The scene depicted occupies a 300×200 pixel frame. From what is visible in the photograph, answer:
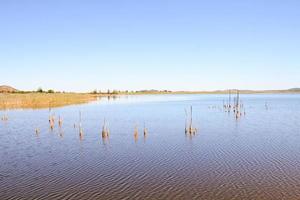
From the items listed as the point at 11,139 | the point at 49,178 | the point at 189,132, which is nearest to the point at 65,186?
the point at 49,178

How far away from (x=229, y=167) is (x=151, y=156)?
4.13 metres

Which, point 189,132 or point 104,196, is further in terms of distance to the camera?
point 189,132

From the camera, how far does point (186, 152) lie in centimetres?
1630

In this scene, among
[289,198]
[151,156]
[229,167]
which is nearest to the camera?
[289,198]

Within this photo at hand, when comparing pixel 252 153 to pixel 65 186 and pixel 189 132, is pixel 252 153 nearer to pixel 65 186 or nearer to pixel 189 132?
pixel 189 132

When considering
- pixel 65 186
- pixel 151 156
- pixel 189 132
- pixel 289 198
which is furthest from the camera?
pixel 189 132

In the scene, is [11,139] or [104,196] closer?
[104,196]

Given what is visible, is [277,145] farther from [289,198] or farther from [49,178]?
[49,178]

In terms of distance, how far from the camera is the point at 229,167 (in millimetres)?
13070

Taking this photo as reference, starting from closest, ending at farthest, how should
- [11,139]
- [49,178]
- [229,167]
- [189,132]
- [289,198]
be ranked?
1. [289,198]
2. [49,178]
3. [229,167]
4. [11,139]
5. [189,132]

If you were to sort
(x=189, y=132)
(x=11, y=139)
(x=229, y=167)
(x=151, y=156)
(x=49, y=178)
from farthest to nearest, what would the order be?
(x=189, y=132), (x=11, y=139), (x=151, y=156), (x=229, y=167), (x=49, y=178)

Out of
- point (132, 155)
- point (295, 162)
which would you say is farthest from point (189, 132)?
point (295, 162)

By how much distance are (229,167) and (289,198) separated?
3.89 m

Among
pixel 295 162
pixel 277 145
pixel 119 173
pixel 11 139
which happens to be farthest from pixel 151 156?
pixel 11 139
